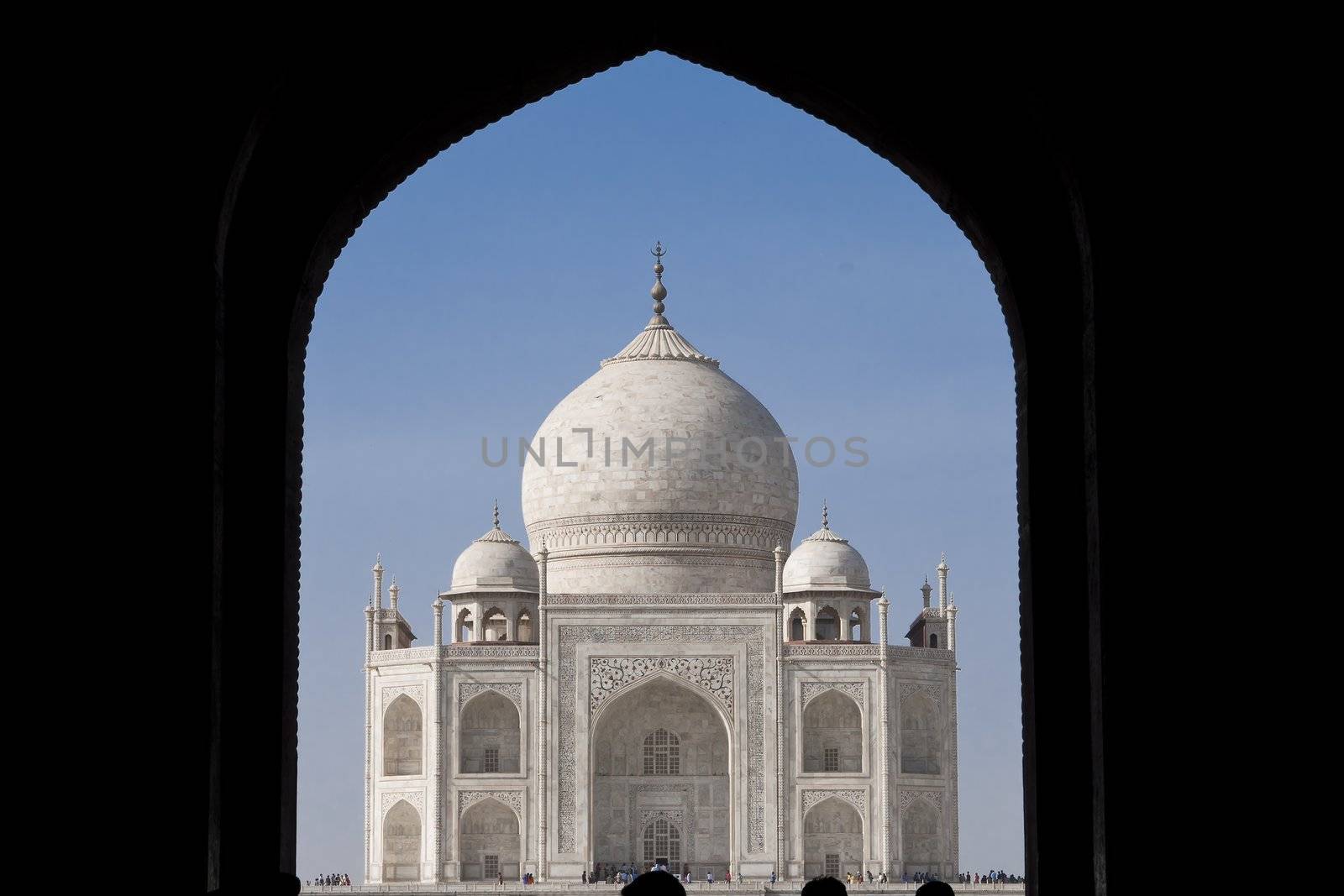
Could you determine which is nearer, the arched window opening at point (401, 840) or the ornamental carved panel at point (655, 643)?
the ornamental carved panel at point (655, 643)

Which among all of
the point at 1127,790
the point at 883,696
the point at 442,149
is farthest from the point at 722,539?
the point at 1127,790

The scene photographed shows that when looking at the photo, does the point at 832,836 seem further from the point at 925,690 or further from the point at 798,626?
the point at 798,626

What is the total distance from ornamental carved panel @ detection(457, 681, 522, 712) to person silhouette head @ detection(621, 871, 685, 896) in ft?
86.7

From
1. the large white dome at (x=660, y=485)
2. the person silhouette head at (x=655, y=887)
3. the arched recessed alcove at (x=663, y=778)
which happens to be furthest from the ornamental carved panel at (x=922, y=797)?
the person silhouette head at (x=655, y=887)

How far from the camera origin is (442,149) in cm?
905

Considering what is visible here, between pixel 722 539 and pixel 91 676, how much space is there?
28.1m

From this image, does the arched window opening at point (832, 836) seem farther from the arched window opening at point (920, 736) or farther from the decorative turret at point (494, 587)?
the decorative turret at point (494, 587)

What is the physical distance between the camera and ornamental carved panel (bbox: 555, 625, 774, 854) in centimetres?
3077

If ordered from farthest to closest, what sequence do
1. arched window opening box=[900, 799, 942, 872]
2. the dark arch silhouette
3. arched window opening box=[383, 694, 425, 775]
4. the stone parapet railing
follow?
1. arched window opening box=[383, 694, 425, 775]
2. arched window opening box=[900, 799, 942, 872]
3. the stone parapet railing
4. the dark arch silhouette

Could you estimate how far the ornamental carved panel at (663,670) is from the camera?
3097 centimetres

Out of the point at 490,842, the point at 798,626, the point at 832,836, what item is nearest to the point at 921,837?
the point at 832,836

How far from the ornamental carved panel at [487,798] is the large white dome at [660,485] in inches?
153

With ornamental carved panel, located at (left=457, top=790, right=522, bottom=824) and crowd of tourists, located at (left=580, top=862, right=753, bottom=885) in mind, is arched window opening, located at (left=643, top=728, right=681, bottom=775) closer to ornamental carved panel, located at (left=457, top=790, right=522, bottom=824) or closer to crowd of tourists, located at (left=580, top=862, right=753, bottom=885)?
crowd of tourists, located at (left=580, top=862, right=753, bottom=885)

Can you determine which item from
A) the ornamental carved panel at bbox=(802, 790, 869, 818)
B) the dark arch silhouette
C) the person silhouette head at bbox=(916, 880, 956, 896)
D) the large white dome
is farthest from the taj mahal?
the person silhouette head at bbox=(916, 880, 956, 896)
